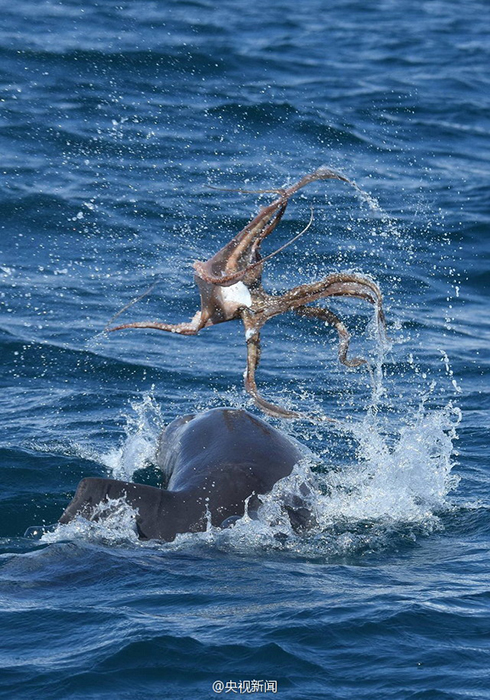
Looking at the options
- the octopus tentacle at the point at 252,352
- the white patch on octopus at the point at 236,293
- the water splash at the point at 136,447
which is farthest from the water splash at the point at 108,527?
the water splash at the point at 136,447

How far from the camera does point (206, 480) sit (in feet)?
26.8

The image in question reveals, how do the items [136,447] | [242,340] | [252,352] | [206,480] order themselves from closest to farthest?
[252,352], [206,480], [136,447], [242,340]

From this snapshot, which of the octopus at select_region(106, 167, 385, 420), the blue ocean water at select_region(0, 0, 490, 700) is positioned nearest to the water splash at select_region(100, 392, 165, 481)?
the blue ocean water at select_region(0, 0, 490, 700)

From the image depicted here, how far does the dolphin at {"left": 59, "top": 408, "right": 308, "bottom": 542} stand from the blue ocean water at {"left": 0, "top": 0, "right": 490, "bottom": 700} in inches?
5.3

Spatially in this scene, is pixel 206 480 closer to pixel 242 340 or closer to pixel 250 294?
pixel 250 294

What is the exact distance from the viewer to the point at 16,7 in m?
21.1

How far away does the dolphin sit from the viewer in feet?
25.4

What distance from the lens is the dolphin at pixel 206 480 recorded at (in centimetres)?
775

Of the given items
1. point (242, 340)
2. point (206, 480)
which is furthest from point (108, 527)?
point (242, 340)

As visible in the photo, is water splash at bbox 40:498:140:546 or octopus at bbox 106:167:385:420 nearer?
octopus at bbox 106:167:385:420

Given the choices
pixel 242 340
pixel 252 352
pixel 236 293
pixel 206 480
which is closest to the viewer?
pixel 236 293

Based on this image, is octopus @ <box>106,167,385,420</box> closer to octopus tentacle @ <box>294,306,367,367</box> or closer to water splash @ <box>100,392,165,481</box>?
octopus tentacle @ <box>294,306,367,367</box>

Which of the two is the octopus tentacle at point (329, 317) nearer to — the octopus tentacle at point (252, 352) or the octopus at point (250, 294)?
the octopus at point (250, 294)

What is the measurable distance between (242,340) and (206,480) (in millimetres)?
4975
